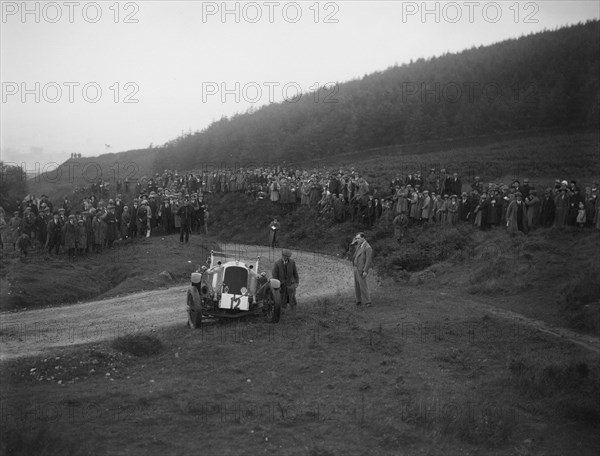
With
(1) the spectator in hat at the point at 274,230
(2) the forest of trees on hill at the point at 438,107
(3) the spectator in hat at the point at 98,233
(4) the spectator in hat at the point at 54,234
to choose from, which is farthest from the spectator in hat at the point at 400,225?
(2) the forest of trees on hill at the point at 438,107

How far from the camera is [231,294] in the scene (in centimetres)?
1634

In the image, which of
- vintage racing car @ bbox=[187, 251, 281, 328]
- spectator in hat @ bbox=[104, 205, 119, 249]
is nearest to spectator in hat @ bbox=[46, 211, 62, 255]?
spectator in hat @ bbox=[104, 205, 119, 249]

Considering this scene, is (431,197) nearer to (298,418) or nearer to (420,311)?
(420,311)

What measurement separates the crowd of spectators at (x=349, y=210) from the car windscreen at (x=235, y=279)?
12.7m

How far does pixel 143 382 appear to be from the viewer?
1195 cm

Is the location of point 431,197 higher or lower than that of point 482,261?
higher

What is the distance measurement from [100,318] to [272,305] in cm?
507

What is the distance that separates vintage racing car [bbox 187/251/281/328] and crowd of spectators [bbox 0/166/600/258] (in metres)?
12.4

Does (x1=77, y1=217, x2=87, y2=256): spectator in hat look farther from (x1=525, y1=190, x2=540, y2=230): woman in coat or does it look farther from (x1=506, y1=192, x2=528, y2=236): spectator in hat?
(x1=525, y1=190, x2=540, y2=230): woman in coat

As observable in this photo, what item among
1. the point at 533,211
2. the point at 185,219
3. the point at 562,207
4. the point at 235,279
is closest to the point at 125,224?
the point at 185,219

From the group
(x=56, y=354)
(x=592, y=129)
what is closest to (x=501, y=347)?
(x=56, y=354)

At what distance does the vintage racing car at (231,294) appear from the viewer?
1597cm

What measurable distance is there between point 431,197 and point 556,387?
18.6 metres

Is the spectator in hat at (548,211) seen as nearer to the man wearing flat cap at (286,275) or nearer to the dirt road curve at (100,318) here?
the dirt road curve at (100,318)
